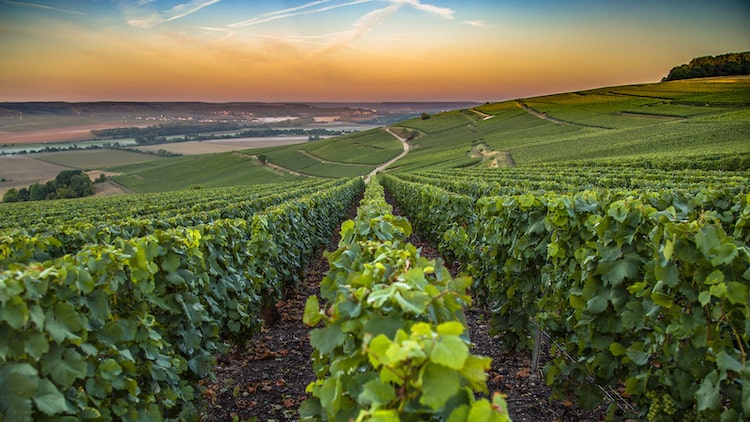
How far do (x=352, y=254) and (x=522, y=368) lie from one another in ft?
13.0

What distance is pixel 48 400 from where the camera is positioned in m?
2.66

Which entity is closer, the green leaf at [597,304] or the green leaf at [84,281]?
the green leaf at [84,281]

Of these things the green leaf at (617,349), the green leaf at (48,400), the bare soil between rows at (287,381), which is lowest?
the bare soil between rows at (287,381)

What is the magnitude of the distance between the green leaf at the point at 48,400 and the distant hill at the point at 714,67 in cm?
15020

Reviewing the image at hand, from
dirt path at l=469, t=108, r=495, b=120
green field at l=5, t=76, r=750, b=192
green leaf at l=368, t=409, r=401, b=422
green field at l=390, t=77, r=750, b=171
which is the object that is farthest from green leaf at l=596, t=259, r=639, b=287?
dirt path at l=469, t=108, r=495, b=120

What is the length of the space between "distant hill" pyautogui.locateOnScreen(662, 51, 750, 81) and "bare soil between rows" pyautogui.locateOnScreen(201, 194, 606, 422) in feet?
476

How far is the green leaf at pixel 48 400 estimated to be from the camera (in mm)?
2608

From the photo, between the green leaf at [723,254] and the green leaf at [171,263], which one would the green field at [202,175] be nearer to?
the green leaf at [171,263]

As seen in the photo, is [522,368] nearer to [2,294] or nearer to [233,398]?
[233,398]

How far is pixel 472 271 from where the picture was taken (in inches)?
343

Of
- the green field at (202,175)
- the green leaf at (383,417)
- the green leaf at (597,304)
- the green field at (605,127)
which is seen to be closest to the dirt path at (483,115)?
the green field at (605,127)

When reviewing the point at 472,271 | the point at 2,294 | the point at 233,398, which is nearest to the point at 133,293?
the point at 2,294

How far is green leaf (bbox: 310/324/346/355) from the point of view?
94.2 inches

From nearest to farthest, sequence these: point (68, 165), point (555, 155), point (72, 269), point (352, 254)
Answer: point (72, 269) → point (352, 254) → point (555, 155) → point (68, 165)
